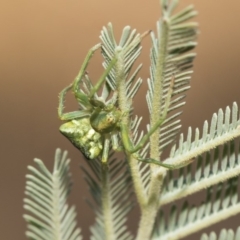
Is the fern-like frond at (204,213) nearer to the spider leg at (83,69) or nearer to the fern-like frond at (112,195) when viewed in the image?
the fern-like frond at (112,195)

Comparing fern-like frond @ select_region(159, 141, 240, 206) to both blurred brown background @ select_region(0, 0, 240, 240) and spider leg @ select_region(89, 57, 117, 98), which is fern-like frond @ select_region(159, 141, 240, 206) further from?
blurred brown background @ select_region(0, 0, 240, 240)

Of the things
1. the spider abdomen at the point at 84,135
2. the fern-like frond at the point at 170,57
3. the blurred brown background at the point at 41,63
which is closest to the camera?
the fern-like frond at the point at 170,57

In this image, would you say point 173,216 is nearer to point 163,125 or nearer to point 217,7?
point 163,125

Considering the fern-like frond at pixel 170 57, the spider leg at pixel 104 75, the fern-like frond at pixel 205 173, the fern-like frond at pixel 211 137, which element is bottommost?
the fern-like frond at pixel 205 173

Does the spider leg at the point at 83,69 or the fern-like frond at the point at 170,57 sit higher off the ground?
the spider leg at the point at 83,69

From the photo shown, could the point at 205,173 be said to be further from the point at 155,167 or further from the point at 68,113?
the point at 68,113

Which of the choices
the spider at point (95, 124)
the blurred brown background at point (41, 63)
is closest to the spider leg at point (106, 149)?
the spider at point (95, 124)

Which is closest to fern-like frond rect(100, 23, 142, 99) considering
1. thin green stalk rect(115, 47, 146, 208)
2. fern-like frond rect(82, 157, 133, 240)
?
thin green stalk rect(115, 47, 146, 208)
